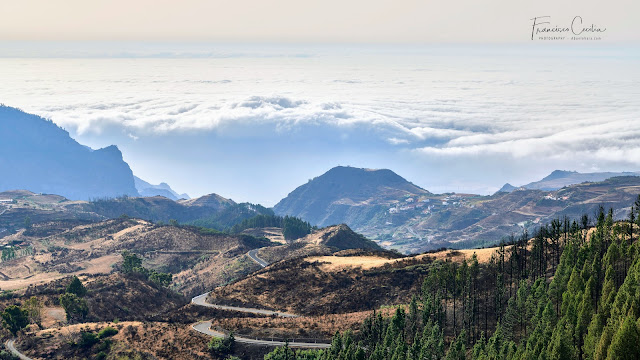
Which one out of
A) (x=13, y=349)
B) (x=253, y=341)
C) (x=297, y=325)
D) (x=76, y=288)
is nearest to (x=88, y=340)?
(x=13, y=349)

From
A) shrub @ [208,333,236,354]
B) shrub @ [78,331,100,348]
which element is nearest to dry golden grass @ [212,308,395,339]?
shrub @ [208,333,236,354]

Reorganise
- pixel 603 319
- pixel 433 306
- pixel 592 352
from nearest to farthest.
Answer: pixel 592 352
pixel 603 319
pixel 433 306

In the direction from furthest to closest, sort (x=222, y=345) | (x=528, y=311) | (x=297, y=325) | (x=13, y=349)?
(x=297, y=325) → (x=13, y=349) → (x=222, y=345) → (x=528, y=311)

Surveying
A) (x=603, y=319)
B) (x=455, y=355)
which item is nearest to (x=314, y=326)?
(x=455, y=355)

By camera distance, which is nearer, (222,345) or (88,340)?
(222,345)

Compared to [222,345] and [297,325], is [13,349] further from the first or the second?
[297,325]

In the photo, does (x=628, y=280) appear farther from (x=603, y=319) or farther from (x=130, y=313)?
(x=130, y=313)

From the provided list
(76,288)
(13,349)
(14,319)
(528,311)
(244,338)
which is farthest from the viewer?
(76,288)

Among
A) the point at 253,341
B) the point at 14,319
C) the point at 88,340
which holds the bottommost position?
the point at 88,340
